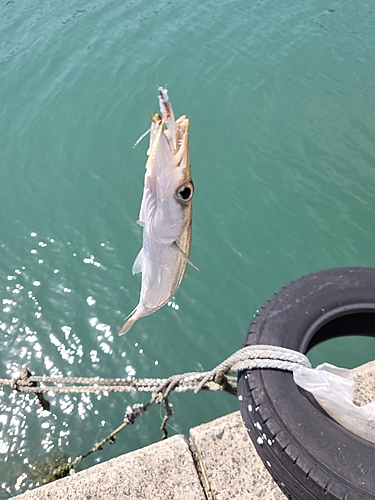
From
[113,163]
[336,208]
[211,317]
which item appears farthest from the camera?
[113,163]

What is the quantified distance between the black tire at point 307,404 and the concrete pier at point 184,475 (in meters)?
0.28

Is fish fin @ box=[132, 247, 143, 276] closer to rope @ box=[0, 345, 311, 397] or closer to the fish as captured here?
the fish

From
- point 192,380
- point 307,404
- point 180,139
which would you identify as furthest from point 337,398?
point 180,139

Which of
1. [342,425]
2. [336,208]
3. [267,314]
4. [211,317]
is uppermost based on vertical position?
[267,314]

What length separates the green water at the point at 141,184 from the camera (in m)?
4.90

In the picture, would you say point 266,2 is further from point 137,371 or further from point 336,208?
point 137,371

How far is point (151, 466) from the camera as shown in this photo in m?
3.02

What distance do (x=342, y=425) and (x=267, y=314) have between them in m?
0.85

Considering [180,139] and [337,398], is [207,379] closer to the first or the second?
[337,398]

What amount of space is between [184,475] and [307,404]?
999 millimetres

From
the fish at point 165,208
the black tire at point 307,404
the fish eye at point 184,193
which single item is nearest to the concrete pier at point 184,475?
the black tire at point 307,404

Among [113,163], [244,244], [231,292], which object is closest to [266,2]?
[113,163]

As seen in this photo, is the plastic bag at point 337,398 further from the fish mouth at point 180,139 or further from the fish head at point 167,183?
the fish mouth at point 180,139

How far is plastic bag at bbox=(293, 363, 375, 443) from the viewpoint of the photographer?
2750 mm
